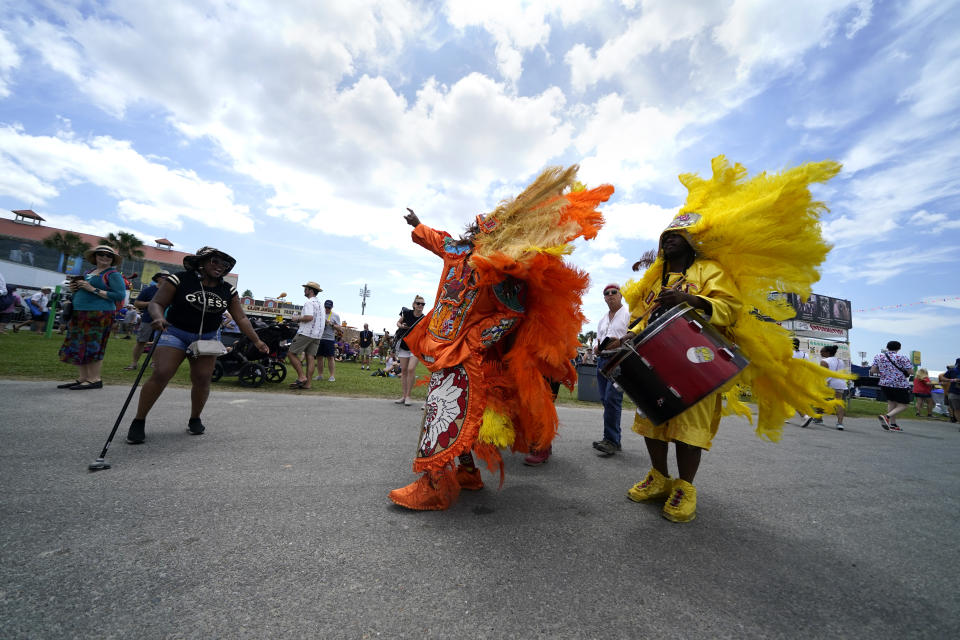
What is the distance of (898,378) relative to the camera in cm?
895

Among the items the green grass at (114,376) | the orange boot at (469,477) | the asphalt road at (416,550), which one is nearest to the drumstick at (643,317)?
the asphalt road at (416,550)

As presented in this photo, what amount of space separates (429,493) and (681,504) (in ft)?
5.12

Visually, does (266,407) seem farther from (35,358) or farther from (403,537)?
(35,358)

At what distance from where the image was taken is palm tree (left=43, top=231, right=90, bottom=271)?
3712cm

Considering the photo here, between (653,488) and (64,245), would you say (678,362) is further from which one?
(64,245)

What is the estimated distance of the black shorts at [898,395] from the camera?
866 centimetres

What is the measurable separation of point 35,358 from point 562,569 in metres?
10.4

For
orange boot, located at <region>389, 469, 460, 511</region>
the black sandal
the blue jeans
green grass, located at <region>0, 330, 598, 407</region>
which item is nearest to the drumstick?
the blue jeans

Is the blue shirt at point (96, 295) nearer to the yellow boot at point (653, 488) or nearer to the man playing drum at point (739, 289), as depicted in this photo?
the man playing drum at point (739, 289)

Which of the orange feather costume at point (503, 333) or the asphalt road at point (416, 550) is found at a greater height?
the orange feather costume at point (503, 333)

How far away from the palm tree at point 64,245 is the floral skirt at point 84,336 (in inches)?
1766

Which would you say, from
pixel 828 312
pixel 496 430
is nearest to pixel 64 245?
pixel 496 430

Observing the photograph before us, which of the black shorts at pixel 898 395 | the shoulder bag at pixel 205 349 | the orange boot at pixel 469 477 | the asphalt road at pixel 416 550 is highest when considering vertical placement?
the black shorts at pixel 898 395

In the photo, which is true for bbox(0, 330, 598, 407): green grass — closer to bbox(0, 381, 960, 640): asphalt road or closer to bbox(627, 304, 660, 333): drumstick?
bbox(0, 381, 960, 640): asphalt road
